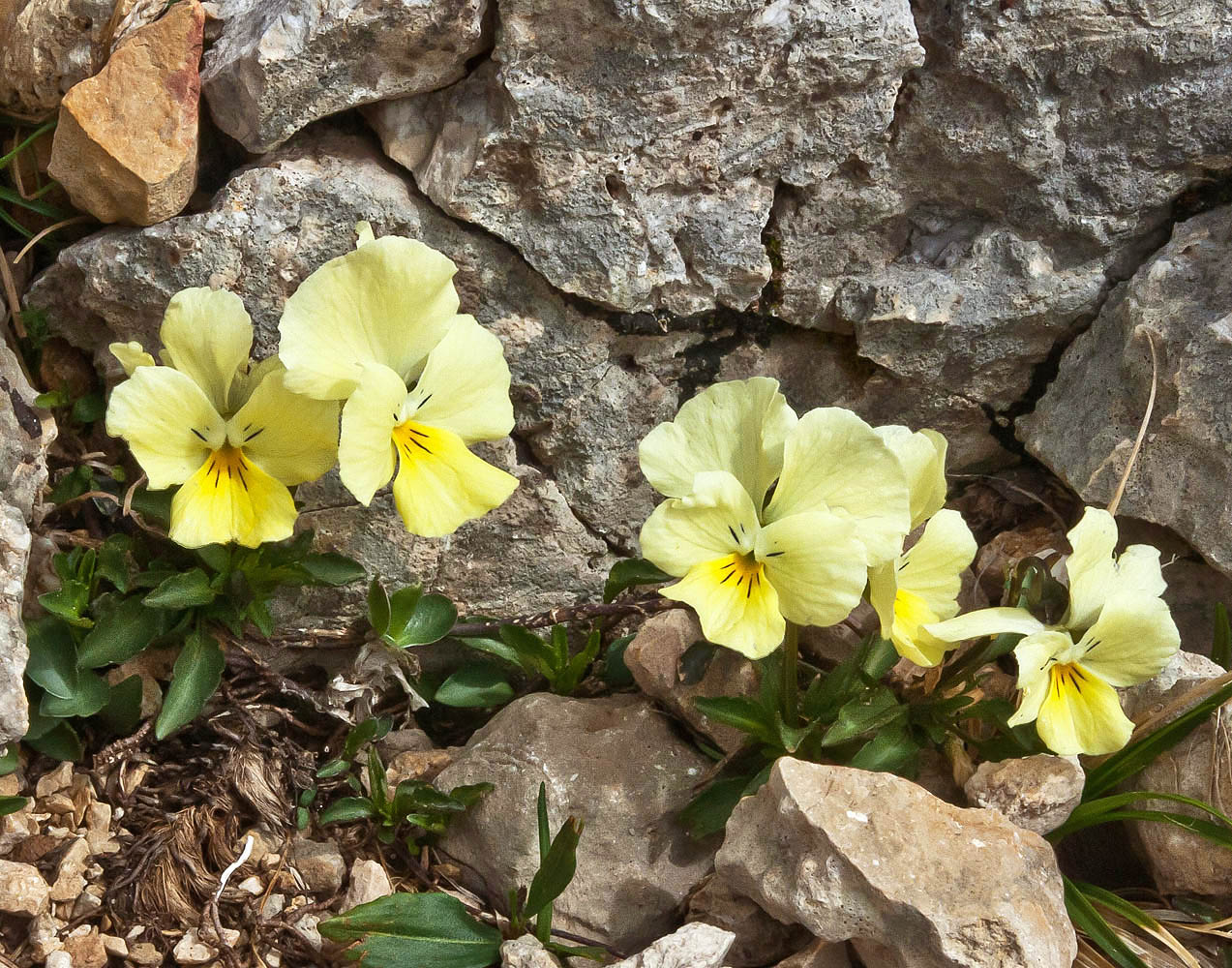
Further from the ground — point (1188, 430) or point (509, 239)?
point (509, 239)

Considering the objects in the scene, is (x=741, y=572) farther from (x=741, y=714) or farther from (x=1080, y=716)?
(x=1080, y=716)

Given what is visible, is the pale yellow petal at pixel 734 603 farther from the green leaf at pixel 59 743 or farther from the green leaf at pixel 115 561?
the green leaf at pixel 59 743

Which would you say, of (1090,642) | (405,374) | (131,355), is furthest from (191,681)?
(1090,642)

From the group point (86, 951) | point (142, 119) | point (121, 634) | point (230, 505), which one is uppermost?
point (142, 119)

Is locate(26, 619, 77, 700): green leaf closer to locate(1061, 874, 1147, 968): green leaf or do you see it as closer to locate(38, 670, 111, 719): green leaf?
locate(38, 670, 111, 719): green leaf

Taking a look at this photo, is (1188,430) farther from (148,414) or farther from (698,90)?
(148,414)

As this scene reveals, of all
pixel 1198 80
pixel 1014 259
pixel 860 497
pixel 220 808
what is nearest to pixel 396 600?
pixel 220 808

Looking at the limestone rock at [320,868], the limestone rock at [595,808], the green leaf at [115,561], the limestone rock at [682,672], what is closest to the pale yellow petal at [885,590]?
the limestone rock at [682,672]

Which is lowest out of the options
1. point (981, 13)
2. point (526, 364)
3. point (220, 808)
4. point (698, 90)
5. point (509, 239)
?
point (220, 808)
